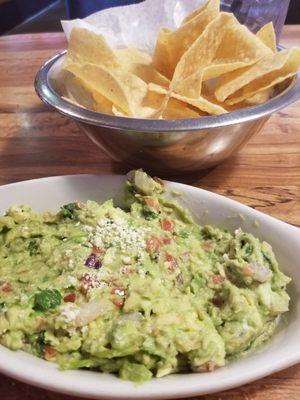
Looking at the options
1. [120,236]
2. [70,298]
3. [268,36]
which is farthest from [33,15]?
[70,298]

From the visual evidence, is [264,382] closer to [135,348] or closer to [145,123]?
[135,348]

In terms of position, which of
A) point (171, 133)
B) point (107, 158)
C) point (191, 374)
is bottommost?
point (107, 158)

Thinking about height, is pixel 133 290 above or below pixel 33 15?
above

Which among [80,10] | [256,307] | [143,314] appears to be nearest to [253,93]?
[256,307]

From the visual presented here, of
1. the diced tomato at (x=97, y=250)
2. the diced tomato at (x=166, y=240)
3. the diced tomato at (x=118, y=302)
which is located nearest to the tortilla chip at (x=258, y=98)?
the diced tomato at (x=166, y=240)

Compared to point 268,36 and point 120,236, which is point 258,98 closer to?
point 268,36

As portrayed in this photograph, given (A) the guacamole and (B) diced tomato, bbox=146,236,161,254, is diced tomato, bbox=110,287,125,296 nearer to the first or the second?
(A) the guacamole

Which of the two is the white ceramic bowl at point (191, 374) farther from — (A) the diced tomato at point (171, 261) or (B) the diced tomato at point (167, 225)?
(A) the diced tomato at point (171, 261)
